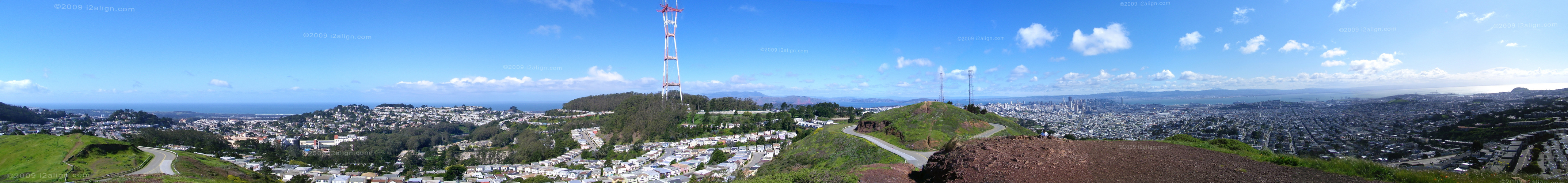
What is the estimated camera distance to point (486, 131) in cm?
5369

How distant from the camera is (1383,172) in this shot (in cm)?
760

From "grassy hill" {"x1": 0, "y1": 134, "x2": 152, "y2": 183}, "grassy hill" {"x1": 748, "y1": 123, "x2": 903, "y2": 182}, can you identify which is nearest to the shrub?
"grassy hill" {"x1": 748, "y1": 123, "x2": 903, "y2": 182}

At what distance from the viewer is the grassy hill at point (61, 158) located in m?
14.4

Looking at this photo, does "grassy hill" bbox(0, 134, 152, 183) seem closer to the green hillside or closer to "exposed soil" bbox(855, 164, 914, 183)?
"exposed soil" bbox(855, 164, 914, 183)

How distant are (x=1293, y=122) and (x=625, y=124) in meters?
43.9

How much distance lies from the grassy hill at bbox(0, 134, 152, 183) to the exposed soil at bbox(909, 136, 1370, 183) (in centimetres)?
2270

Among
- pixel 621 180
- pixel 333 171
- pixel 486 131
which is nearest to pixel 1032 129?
pixel 621 180

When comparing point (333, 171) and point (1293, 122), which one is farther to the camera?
point (333, 171)

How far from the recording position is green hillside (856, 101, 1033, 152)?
21.0 meters

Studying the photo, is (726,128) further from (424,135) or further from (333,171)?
(424,135)

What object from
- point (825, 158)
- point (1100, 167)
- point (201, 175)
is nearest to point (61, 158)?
point (201, 175)

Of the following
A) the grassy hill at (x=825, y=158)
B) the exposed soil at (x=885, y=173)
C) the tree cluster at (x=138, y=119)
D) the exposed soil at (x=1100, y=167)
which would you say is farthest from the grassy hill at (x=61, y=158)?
the tree cluster at (x=138, y=119)

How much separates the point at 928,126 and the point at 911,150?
3389 millimetres

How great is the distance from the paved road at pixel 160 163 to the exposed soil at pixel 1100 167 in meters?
23.3
